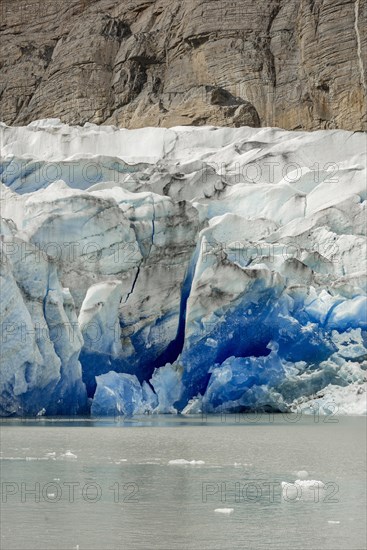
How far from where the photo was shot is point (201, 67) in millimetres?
36000

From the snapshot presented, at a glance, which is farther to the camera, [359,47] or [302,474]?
[359,47]

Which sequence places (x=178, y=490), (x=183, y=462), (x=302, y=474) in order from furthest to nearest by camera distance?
(x=183, y=462) < (x=302, y=474) < (x=178, y=490)

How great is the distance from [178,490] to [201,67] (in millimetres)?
27512

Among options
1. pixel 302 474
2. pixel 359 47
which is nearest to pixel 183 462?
pixel 302 474

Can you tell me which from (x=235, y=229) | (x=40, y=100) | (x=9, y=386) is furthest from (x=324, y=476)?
(x=40, y=100)

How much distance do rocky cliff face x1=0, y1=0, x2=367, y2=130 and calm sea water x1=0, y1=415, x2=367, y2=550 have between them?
66.1ft

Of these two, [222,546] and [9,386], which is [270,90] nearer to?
[9,386]

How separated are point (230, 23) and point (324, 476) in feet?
88.7

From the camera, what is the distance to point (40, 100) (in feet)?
124

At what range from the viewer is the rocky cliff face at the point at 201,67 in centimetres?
3441

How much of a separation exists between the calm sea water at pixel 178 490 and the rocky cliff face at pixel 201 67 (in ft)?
66.1

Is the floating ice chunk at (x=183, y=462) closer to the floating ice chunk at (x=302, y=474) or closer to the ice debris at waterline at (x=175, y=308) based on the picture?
the floating ice chunk at (x=302, y=474)

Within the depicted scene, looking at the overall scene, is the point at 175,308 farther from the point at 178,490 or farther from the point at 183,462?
the point at 178,490

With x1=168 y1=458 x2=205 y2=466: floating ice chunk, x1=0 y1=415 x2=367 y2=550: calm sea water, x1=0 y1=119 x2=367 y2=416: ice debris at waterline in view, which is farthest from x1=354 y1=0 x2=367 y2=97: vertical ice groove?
x1=168 y1=458 x2=205 y2=466: floating ice chunk
